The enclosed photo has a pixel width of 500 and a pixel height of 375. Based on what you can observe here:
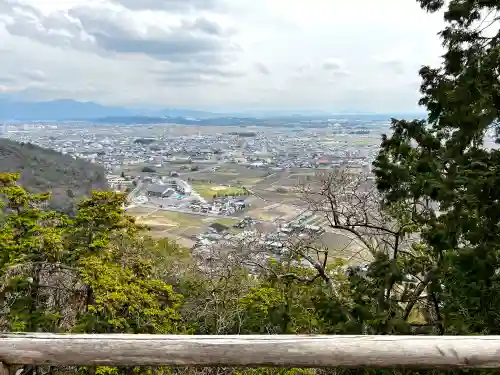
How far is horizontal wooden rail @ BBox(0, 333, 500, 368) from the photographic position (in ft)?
4.57

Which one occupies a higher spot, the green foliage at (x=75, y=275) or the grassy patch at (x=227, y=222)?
the green foliage at (x=75, y=275)

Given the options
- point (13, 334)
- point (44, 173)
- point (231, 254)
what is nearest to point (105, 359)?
point (13, 334)

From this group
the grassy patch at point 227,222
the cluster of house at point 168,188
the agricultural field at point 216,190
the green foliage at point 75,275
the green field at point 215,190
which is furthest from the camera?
the green field at point 215,190

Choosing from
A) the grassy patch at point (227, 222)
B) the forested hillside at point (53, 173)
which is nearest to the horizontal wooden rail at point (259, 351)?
the forested hillside at point (53, 173)

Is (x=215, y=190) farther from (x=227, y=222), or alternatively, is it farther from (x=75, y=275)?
(x=75, y=275)

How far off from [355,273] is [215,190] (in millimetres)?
18309

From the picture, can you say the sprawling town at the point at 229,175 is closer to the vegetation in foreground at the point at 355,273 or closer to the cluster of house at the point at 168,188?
the cluster of house at the point at 168,188

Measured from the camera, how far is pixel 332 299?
5477 millimetres

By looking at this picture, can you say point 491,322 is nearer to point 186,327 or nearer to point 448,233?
point 448,233

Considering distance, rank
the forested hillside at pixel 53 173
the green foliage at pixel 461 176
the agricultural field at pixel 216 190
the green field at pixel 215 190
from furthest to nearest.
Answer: the green field at pixel 215 190 < the agricultural field at pixel 216 190 < the forested hillside at pixel 53 173 < the green foliage at pixel 461 176

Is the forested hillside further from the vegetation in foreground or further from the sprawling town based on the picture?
the vegetation in foreground

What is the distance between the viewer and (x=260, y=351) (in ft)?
4.61

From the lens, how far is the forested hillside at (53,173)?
12.4 metres

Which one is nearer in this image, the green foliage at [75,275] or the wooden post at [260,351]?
the wooden post at [260,351]
